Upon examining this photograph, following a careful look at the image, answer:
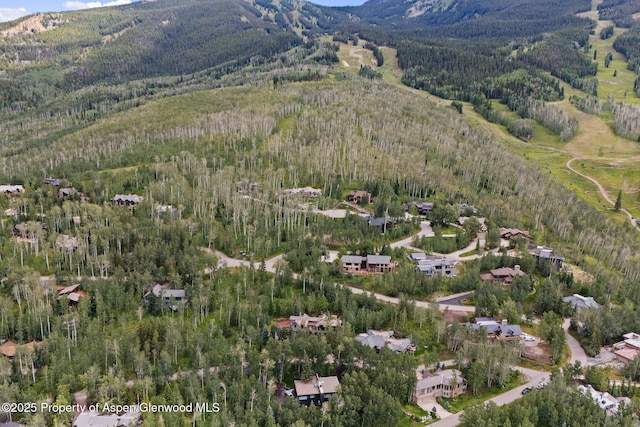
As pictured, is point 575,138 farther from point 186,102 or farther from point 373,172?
point 186,102

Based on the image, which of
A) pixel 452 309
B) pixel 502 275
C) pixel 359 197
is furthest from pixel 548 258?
pixel 359 197

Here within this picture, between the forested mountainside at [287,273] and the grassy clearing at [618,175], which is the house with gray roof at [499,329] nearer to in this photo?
the forested mountainside at [287,273]

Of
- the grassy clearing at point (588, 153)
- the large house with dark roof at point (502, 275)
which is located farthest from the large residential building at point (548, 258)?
the grassy clearing at point (588, 153)

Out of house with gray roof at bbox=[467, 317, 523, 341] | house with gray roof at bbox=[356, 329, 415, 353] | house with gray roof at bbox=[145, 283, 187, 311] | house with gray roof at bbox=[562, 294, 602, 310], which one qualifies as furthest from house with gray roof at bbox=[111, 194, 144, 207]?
house with gray roof at bbox=[562, 294, 602, 310]

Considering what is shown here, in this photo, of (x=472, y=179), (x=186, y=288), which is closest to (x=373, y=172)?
(x=472, y=179)

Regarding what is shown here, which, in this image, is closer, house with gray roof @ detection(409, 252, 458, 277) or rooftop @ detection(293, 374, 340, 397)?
rooftop @ detection(293, 374, 340, 397)

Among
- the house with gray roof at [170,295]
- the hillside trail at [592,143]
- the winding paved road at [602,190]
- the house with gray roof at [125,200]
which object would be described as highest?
the house with gray roof at [125,200]

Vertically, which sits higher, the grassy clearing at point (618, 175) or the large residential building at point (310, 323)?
the large residential building at point (310, 323)

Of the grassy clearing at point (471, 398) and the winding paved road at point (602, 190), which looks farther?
the winding paved road at point (602, 190)

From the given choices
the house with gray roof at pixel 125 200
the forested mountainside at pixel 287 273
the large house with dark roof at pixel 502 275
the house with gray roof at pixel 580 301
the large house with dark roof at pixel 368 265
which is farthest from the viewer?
the house with gray roof at pixel 125 200

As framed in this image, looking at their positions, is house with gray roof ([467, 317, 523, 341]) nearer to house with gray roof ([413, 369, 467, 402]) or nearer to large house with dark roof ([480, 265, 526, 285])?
house with gray roof ([413, 369, 467, 402])

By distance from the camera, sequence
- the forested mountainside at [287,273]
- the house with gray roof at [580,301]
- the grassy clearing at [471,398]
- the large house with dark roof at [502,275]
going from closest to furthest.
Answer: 1. the forested mountainside at [287,273]
2. the grassy clearing at [471,398]
3. the house with gray roof at [580,301]
4. the large house with dark roof at [502,275]

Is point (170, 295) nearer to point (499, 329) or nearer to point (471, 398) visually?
point (471, 398)
